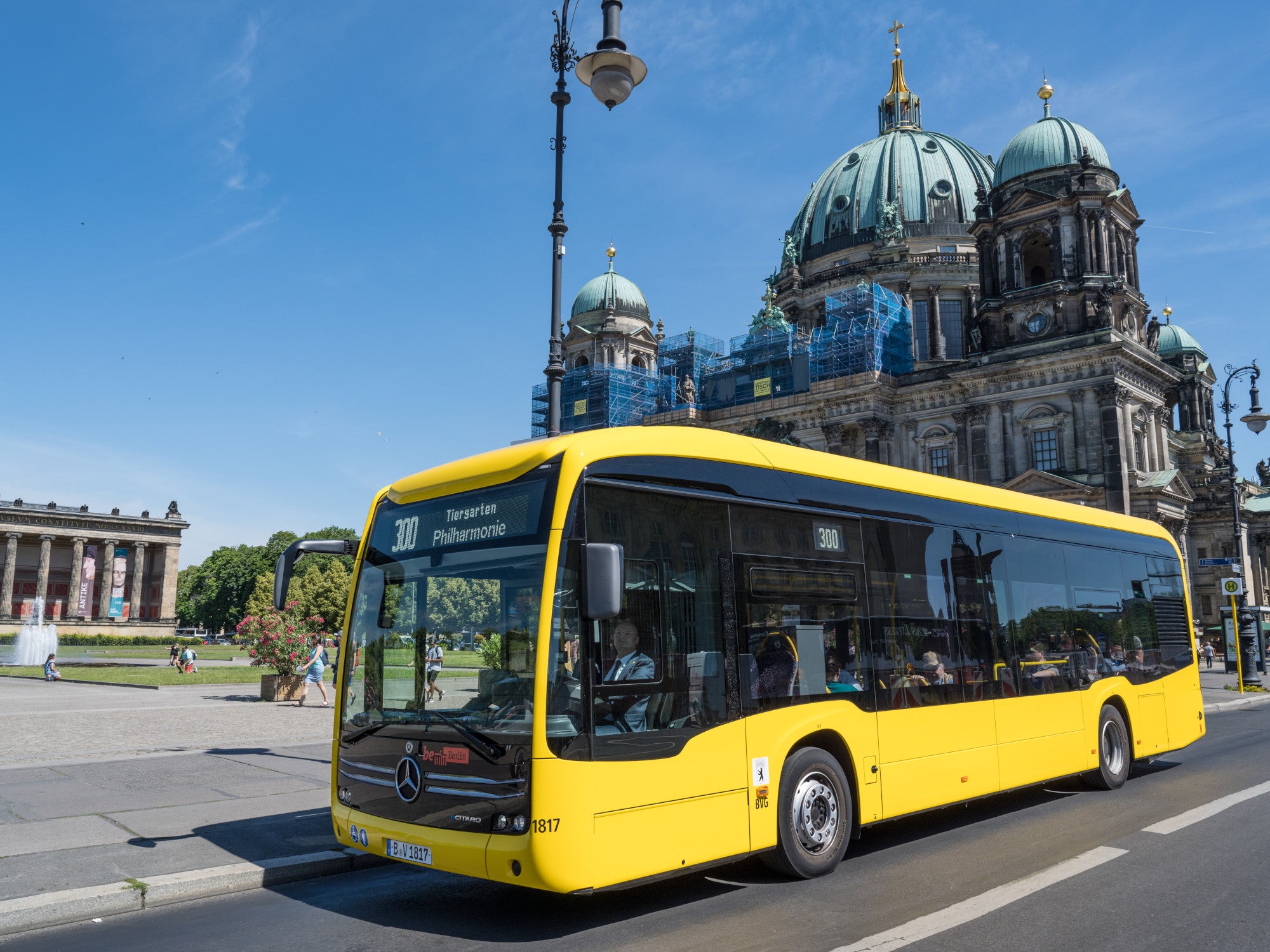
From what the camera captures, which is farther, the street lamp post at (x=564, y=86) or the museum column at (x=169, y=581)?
the museum column at (x=169, y=581)

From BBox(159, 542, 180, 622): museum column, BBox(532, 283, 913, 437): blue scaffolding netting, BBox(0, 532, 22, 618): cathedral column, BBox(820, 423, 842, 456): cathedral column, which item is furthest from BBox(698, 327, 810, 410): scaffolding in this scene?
BBox(0, 532, 22, 618): cathedral column

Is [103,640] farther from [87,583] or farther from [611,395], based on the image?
[611,395]

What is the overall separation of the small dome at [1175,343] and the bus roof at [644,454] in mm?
78347

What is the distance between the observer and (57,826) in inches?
336

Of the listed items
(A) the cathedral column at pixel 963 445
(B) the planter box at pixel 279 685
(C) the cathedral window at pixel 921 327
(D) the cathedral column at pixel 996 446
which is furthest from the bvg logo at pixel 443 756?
(C) the cathedral window at pixel 921 327

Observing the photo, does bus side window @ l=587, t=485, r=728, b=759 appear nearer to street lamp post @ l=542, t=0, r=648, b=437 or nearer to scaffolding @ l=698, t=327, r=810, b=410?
street lamp post @ l=542, t=0, r=648, b=437

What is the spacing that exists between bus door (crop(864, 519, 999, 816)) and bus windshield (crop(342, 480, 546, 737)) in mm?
3372

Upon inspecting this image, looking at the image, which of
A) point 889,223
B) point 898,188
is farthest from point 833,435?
point 898,188

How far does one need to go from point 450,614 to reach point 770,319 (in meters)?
56.0

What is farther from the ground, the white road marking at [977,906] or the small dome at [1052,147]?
the small dome at [1052,147]

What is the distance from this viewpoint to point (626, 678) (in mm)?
5973

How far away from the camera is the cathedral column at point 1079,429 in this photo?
43.7 meters

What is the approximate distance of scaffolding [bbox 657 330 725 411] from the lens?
64.1 m

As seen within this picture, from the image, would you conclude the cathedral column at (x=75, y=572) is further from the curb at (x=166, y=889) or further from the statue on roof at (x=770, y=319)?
the curb at (x=166, y=889)
